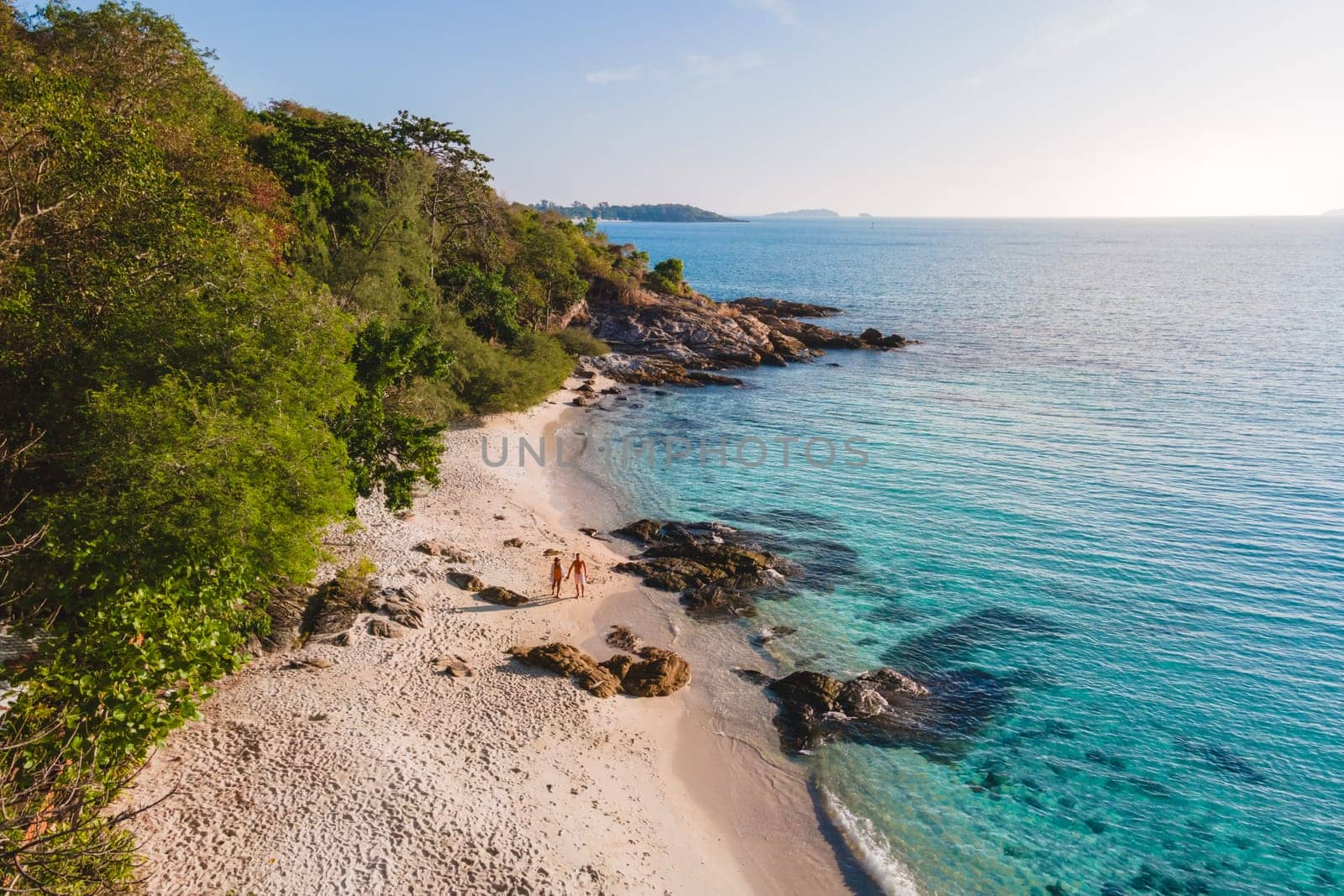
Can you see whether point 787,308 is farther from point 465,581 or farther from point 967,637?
point 465,581

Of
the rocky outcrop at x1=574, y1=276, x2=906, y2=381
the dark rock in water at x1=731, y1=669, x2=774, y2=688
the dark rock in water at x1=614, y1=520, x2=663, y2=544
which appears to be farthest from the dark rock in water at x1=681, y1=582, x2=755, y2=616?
the rocky outcrop at x1=574, y1=276, x2=906, y2=381

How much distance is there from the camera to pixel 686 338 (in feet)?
234

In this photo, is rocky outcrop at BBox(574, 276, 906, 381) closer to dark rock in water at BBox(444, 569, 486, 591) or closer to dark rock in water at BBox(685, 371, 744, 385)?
dark rock in water at BBox(685, 371, 744, 385)

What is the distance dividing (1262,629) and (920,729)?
1386 centimetres

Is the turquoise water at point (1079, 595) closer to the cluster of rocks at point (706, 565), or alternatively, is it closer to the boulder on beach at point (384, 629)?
the cluster of rocks at point (706, 565)

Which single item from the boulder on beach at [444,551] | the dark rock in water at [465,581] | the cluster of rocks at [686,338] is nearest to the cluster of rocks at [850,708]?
the dark rock in water at [465,581]

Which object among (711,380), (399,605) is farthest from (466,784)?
(711,380)

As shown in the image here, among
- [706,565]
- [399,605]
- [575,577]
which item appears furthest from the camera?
[706,565]

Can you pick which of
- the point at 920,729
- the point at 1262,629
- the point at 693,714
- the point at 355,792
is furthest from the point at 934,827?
the point at 1262,629

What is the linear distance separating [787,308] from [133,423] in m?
88.2

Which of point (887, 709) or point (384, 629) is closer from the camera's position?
point (887, 709)

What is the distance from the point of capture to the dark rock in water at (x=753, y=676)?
21.9 m

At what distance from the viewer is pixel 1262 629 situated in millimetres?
24453

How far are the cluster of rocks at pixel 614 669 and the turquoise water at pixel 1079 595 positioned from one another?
12.8 feet
